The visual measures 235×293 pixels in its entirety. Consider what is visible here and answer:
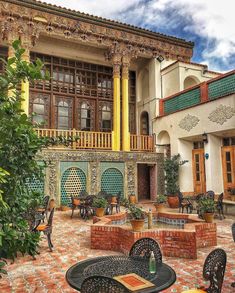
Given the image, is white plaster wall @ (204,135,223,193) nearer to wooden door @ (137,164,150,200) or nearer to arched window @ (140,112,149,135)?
wooden door @ (137,164,150,200)

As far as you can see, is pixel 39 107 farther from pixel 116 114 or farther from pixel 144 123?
pixel 144 123

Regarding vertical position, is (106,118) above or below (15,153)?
above

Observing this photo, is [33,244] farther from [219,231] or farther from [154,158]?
[154,158]

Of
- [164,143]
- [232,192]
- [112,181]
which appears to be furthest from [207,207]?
[164,143]

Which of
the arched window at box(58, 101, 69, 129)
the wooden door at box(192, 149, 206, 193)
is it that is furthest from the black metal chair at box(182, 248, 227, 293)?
the arched window at box(58, 101, 69, 129)

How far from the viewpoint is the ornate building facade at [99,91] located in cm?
1247

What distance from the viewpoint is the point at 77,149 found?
12742 millimetres

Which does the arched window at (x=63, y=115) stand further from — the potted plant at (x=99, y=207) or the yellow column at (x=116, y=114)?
the potted plant at (x=99, y=207)

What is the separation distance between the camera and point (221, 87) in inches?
440

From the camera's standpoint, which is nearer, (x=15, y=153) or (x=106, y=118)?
(x=15, y=153)

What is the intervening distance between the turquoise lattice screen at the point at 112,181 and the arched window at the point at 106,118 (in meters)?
3.42

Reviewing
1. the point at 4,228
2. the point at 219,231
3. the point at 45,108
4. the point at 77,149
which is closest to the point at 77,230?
the point at 219,231

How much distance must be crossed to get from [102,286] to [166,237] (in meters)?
3.66

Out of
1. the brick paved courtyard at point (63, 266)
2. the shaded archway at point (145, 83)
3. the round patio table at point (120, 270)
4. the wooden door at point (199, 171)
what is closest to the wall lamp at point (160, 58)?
the shaded archway at point (145, 83)
